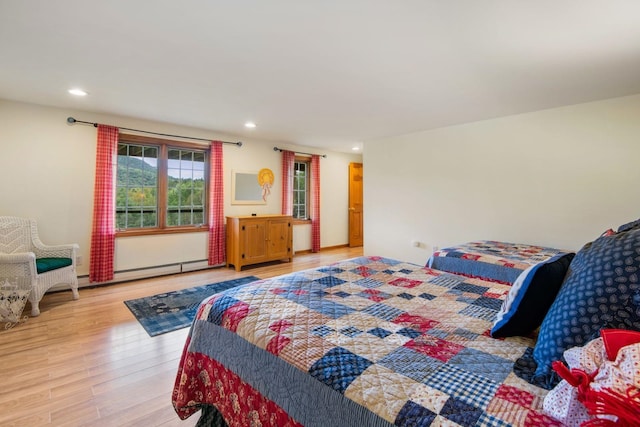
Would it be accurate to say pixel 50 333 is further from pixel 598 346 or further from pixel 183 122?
pixel 598 346

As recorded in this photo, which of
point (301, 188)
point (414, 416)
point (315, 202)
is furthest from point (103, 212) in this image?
point (414, 416)

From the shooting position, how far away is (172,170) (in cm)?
466

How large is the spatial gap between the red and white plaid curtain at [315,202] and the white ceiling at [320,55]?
2.56 meters

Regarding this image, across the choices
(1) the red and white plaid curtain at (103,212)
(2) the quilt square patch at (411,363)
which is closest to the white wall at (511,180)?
(2) the quilt square patch at (411,363)

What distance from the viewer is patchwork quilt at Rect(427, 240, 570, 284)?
258cm

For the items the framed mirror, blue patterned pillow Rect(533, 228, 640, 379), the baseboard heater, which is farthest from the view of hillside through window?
blue patterned pillow Rect(533, 228, 640, 379)

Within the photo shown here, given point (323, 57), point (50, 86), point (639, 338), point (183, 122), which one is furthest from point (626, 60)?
point (50, 86)

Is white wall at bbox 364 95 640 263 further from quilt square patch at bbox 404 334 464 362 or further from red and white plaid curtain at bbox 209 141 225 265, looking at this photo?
quilt square patch at bbox 404 334 464 362

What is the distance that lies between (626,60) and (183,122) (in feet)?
15.5

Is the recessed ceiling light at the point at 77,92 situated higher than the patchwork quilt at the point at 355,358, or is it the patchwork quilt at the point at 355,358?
the recessed ceiling light at the point at 77,92

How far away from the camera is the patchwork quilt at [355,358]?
0.80 meters

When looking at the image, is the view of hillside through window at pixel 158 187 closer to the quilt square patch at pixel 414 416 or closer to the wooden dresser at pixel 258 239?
→ the wooden dresser at pixel 258 239

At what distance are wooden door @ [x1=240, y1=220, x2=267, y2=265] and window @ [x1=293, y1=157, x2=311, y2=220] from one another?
130 centimetres

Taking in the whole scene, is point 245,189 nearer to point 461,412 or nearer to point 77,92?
point 77,92
